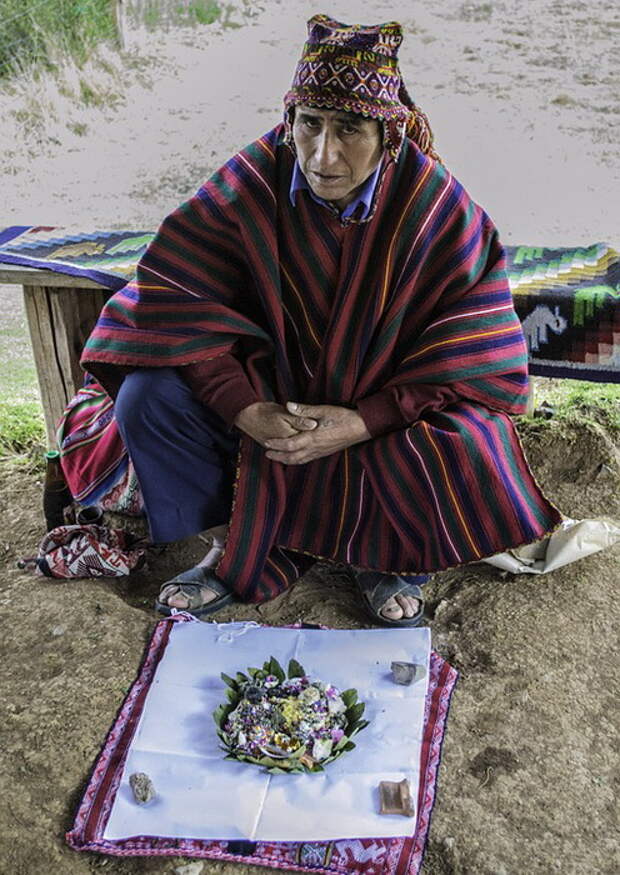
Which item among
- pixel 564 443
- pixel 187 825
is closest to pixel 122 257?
pixel 564 443

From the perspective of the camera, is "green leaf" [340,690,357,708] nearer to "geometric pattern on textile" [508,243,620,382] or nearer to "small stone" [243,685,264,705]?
"small stone" [243,685,264,705]

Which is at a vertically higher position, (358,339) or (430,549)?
(358,339)

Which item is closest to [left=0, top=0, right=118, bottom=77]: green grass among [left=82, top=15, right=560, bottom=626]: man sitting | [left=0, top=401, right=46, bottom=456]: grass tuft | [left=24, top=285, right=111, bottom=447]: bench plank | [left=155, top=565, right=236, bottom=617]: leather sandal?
[left=0, top=401, right=46, bottom=456]: grass tuft

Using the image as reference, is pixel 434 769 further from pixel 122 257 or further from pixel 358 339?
pixel 122 257

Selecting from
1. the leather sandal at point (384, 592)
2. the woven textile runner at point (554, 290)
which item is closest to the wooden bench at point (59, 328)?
the woven textile runner at point (554, 290)

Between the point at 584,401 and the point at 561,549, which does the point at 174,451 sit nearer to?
the point at 561,549

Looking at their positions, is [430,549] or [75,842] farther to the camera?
[430,549]

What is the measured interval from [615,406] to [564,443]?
377 mm

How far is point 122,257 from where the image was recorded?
2.56 meters

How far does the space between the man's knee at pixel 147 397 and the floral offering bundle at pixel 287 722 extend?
2.02 feet

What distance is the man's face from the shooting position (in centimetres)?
Answer: 174

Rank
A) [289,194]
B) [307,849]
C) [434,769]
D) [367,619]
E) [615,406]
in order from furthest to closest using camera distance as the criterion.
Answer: [615,406]
[367,619]
[289,194]
[434,769]
[307,849]

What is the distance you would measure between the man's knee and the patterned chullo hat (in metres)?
0.66

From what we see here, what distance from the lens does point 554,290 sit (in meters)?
2.30
